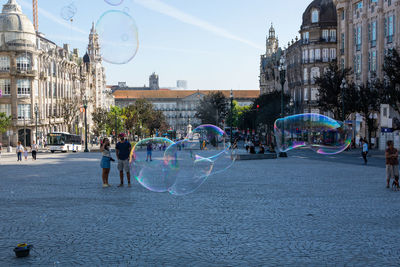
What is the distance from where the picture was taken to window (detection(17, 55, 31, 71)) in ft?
226

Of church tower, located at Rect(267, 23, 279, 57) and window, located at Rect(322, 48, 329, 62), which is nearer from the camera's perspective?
window, located at Rect(322, 48, 329, 62)

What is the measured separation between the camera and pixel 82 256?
8148mm

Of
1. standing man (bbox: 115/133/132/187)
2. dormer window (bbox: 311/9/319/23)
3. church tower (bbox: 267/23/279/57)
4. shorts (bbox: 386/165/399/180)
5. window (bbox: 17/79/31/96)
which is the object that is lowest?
shorts (bbox: 386/165/399/180)

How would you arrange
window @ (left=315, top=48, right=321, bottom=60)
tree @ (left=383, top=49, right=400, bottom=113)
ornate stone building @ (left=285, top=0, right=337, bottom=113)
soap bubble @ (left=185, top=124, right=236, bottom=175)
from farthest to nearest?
window @ (left=315, top=48, right=321, bottom=60) < ornate stone building @ (left=285, top=0, right=337, bottom=113) < tree @ (left=383, top=49, right=400, bottom=113) < soap bubble @ (left=185, top=124, right=236, bottom=175)

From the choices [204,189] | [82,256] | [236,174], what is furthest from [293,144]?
[82,256]

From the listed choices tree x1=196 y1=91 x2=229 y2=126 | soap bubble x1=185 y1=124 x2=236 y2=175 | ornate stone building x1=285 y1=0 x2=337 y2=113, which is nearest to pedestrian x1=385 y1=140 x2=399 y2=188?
soap bubble x1=185 y1=124 x2=236 y2=175

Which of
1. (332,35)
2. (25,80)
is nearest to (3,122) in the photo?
(25,80)

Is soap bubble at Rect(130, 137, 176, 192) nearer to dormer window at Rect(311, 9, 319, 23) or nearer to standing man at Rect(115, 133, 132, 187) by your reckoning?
standing man at Rect(115, 133, 132, 187)

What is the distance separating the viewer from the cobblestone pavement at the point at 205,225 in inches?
318

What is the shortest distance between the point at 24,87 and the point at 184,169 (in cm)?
5821

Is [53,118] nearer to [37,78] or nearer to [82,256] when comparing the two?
[37,78]

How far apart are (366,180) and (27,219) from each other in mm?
13281

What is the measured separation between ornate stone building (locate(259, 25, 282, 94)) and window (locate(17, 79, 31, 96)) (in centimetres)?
4561

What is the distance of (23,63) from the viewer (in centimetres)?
6906
